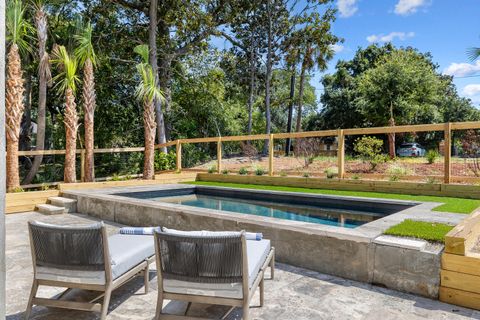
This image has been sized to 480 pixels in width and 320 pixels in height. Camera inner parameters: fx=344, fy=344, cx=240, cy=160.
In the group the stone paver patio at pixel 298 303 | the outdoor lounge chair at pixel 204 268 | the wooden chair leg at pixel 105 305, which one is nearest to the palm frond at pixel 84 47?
the stone paver patio at pixel 298 303

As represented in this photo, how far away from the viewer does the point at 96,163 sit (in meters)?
13.5

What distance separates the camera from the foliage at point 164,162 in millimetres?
12359

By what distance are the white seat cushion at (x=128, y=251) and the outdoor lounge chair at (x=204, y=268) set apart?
0.53 m

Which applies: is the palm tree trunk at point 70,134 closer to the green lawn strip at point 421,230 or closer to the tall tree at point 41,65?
the tall tree at point 41,65

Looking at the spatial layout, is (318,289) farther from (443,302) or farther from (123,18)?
(123,18)

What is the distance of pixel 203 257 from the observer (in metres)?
2.27

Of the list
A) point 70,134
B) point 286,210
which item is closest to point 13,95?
point 70,134

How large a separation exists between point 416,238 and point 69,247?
10.1ft

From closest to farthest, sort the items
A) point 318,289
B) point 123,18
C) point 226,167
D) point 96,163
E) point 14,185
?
point 318,289 → point 14,185 → point 226,167 → point 96,163 → point 123,18

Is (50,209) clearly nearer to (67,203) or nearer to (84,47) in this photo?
(67,203)

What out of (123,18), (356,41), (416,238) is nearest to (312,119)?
(356,41)

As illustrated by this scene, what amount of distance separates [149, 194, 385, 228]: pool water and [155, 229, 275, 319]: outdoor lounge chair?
3.76 m

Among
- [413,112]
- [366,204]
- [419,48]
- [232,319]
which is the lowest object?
[232,319]

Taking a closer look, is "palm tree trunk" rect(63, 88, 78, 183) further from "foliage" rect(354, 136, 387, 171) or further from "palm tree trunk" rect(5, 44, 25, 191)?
"foliage" rect(354, 136, 387, 171)
